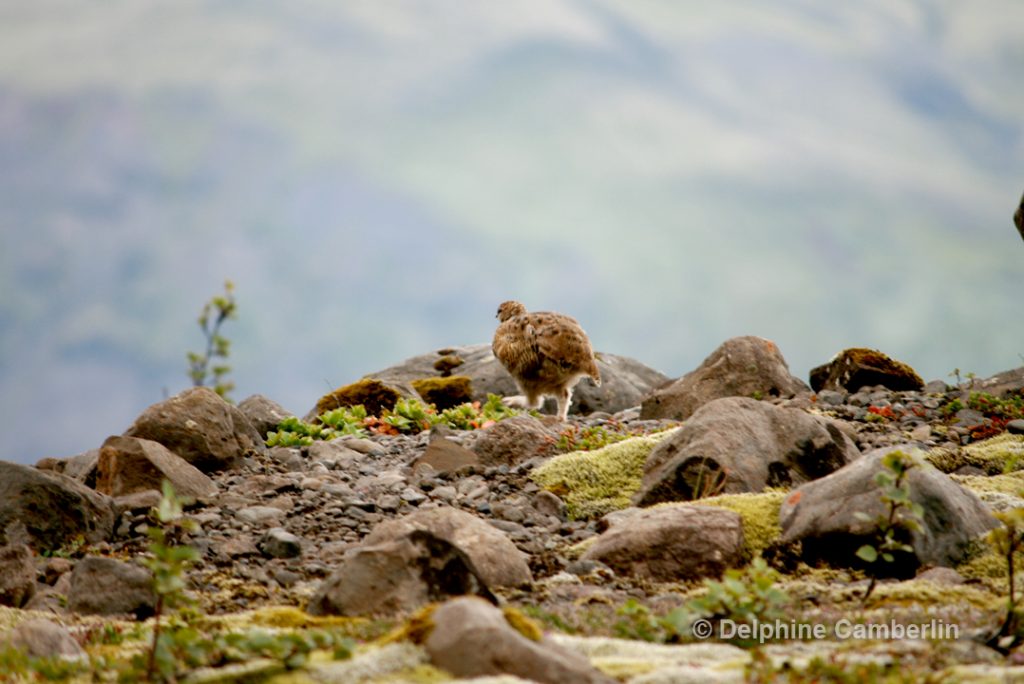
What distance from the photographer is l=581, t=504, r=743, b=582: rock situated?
28.3 feet

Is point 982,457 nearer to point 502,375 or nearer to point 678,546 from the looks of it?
point 678,546

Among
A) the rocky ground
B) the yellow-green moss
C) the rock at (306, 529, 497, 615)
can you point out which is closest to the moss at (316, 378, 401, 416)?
the rocky ground

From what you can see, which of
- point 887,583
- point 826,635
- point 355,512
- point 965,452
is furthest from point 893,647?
point 965,452

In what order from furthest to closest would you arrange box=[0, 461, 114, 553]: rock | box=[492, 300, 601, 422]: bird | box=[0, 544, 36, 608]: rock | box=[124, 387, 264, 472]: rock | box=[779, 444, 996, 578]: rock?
1. box=[492, 300, 601, 422]: bird
2. box=[124, 387, 264, 472]: rock
3. box=[0, 461, 114, 553]: rock
4. box=[0, 544, 36, 608]: rock
5. box=[779, 444, 996, 578]: rock

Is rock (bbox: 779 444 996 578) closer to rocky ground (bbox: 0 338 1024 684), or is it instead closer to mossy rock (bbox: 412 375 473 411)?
rocky ground (bbox: 0 338 1024 684)

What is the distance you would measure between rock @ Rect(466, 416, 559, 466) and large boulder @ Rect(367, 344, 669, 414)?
7.40 meters

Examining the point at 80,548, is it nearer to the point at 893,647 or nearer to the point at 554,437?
the point at 554,437

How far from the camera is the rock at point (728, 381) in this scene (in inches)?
688

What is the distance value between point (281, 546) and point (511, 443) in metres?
4.20

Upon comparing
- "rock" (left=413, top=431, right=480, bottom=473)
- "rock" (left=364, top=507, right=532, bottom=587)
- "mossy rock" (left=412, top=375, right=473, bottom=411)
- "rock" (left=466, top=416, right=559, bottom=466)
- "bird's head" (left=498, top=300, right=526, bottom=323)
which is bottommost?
"rock" (left=364, top=507, right=532, bottom=587)

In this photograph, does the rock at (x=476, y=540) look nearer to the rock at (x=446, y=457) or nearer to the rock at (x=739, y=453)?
the rock at (x=739, y=453)

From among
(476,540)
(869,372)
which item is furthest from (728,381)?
(476,540)

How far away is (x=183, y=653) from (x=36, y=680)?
2.54 ft

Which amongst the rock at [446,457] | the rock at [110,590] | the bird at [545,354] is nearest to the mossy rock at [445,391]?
the bird at [545,354]
